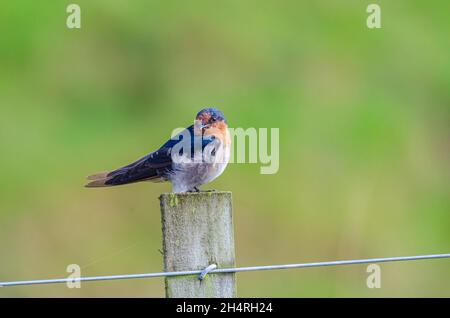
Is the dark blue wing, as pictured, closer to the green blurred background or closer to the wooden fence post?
the wooden fence post

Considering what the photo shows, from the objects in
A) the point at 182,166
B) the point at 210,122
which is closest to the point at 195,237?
the point at 182,166

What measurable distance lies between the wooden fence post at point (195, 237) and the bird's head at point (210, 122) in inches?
58.8

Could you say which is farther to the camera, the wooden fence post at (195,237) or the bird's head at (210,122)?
the bird's head at (210,122)

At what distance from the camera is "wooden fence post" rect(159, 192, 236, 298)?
3885 mm

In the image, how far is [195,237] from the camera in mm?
3887

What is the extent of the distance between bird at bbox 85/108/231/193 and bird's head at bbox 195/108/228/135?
0.07 meters

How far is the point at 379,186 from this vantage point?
931cm

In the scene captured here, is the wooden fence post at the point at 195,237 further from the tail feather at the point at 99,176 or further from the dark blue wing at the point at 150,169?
the tail feather at the point at 99,176

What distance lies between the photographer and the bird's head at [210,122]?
17.7 feet

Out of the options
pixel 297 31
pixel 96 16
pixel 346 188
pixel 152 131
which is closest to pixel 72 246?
Answer: pixel 152 131

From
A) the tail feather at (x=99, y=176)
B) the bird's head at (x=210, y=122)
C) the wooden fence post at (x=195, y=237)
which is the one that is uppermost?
the bird's head at (x=210, y=122)

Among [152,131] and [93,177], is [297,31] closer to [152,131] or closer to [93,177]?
[152,131]

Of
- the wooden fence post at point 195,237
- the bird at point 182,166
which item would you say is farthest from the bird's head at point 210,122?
the wooden fence post at point 195,237
